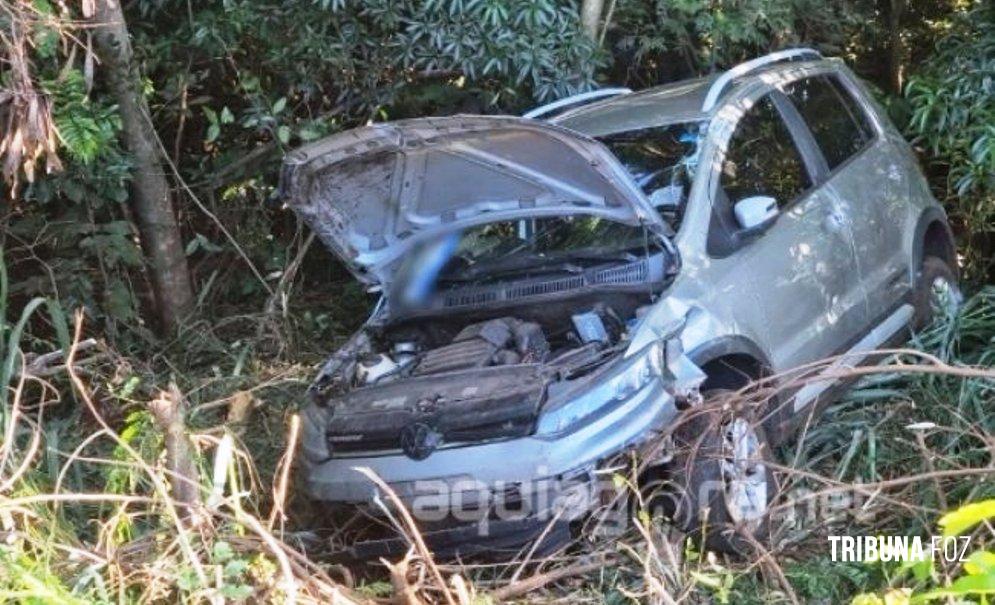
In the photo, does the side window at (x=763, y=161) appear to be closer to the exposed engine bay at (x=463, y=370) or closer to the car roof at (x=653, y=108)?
the car roof at (x=653, y=108)

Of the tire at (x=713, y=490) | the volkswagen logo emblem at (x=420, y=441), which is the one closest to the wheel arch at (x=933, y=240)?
the tire at (x=713, y=490)

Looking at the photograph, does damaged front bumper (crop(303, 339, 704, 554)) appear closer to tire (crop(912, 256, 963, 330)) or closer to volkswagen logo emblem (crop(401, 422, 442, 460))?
volkswagen logo emblem (crop(401, 422, 442, 460))

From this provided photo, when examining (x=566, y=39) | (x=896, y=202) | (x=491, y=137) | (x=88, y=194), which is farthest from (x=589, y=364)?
(x=88, y=194)

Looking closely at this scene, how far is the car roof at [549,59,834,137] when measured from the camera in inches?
238

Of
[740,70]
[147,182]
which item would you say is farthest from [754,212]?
[147,182]

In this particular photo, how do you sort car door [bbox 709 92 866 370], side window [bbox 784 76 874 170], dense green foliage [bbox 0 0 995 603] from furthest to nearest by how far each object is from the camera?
side window [bbox 784 76 874 170]
car door [bbox 709 92 866 370]
dense green foliage [bbox 0 0 995 603]

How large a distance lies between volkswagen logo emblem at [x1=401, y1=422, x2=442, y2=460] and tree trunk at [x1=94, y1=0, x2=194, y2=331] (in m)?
3.42

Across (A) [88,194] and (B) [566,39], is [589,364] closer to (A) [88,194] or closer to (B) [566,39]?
(B) [566,39]

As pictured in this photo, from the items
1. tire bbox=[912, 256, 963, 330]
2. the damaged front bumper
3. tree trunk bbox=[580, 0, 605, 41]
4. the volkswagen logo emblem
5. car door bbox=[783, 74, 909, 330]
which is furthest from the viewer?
tree trunk bbox=[580, 0, 605, 41]

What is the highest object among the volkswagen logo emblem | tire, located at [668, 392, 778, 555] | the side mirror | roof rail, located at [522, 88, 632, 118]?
roof rail, located at [522, 88, 632, 118]

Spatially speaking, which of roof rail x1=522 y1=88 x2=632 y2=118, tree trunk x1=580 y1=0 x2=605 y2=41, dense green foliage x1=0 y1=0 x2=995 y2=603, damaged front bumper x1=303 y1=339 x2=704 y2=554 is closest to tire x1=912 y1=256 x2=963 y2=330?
dense green foliage x1=0 y1=0 x2=995 y2=603

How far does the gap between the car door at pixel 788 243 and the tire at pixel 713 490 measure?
735 mm

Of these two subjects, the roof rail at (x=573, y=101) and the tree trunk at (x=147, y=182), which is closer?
the roof rail at (x=573, y=101)

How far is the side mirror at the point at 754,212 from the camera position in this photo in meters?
5.66
